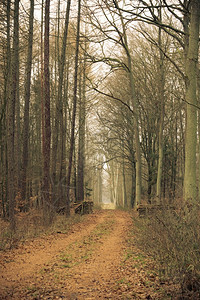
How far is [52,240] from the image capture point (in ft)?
31.2

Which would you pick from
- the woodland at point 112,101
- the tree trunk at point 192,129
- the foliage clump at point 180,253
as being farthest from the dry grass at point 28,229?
the tree trunk at point 192,129

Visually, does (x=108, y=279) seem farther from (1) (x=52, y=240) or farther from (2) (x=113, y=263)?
(1) (x=52, y=240)

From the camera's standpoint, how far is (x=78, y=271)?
5781 millimetres

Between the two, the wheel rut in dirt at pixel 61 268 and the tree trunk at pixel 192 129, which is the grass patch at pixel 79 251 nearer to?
the wheel rut in dirt at pixel 61 268

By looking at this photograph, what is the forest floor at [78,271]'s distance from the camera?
4.48 m

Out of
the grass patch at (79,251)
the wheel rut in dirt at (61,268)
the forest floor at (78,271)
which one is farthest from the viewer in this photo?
the grass patch at (79,251)

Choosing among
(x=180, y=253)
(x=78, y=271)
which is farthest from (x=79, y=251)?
(x=180, y=253)

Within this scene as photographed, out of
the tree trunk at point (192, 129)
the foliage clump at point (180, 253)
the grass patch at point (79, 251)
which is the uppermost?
the tree trunk at point (192, 129)

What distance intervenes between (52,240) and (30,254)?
2084 millimetres

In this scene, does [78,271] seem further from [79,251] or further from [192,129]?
[192,129]

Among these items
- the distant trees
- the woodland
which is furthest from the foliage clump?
the distant trees

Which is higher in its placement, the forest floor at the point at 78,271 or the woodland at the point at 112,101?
the woodland at the point at 112,101

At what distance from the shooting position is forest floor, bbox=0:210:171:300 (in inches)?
177

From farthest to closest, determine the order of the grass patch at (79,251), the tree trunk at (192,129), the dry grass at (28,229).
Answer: the tree trunk at (192,129)
the dry grass at (28,229)
the grass patch at (79,251)
